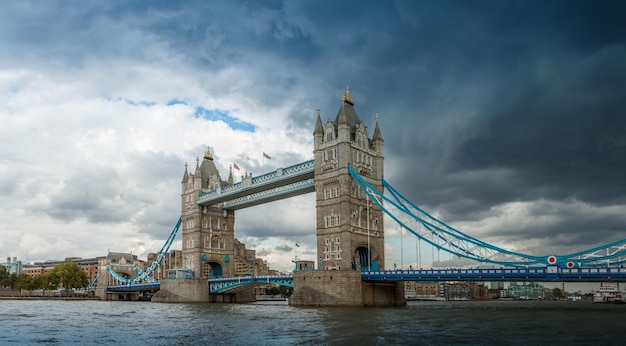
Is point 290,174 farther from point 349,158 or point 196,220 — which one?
point 196,220

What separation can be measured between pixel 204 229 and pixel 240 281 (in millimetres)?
17665

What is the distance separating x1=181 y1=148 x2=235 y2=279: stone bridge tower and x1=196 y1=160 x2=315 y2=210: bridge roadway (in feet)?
7.13

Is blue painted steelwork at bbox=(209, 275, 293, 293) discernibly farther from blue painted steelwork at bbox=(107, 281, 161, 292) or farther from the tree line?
the tree line

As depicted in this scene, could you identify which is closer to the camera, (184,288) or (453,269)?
(453,269)

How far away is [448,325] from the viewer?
41031mm

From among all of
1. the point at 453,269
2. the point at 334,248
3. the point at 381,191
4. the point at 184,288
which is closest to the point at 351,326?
the point at 453,269

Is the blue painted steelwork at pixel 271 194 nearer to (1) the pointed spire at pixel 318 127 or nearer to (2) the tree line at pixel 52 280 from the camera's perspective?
(1) the pointed spire at pixel 318 127

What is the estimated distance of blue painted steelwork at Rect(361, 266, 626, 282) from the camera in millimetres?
54781

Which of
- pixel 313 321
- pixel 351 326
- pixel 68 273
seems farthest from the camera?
pixel 68 273

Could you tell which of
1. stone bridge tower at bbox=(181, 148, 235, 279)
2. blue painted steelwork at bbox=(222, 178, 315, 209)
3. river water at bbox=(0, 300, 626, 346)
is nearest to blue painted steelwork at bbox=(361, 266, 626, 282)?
river water at bbox=(0, 300, 626, 346)

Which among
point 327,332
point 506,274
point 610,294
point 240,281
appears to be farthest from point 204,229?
point 610,294

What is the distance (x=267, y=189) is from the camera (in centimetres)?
8912

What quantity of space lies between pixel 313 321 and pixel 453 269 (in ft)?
77.3

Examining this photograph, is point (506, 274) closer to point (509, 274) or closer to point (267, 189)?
point (509, 274)
